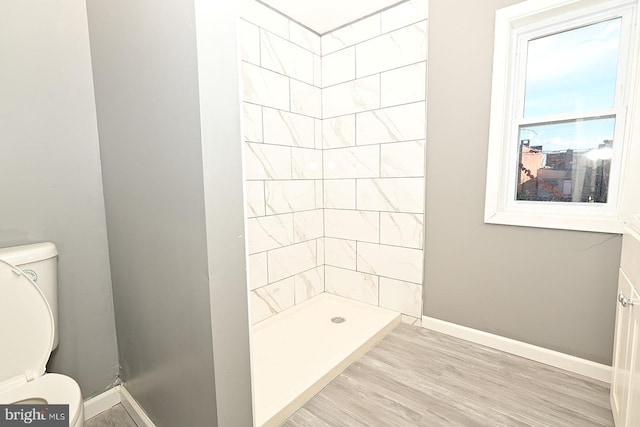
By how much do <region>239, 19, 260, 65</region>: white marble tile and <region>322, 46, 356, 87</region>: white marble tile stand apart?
62 cm

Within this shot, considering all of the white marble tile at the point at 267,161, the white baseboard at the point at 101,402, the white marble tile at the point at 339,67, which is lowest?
the white baseboard at the point at 101,402

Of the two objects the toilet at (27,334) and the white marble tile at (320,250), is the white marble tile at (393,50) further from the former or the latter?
the toilet at (27,334)

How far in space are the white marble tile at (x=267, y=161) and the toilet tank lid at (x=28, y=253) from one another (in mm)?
1052

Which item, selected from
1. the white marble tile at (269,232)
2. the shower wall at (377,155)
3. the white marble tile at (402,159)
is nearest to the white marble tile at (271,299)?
the white marble tile at (269,232)

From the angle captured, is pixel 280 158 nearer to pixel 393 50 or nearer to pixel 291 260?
pixel 291 260

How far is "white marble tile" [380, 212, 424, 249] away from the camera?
2.04 metres

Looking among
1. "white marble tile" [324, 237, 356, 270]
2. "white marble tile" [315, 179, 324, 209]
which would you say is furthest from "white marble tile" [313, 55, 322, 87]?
"white marble tile" [324, 237, 356, 270]

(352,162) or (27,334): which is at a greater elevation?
(352,162)

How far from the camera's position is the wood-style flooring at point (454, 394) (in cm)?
132

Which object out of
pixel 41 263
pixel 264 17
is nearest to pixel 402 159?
pixel 264 17

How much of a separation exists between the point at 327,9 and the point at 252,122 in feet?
3.11

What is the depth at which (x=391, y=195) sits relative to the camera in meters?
2.13

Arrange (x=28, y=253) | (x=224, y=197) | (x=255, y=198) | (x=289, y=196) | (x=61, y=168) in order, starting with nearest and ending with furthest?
(x=224, y=197) → (x=28, y=253) → (x=61, y=168) → (x=255, y=198) → (x=289, y=196)

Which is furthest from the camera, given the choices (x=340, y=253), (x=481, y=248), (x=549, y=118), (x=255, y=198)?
(x=340, y=253)
